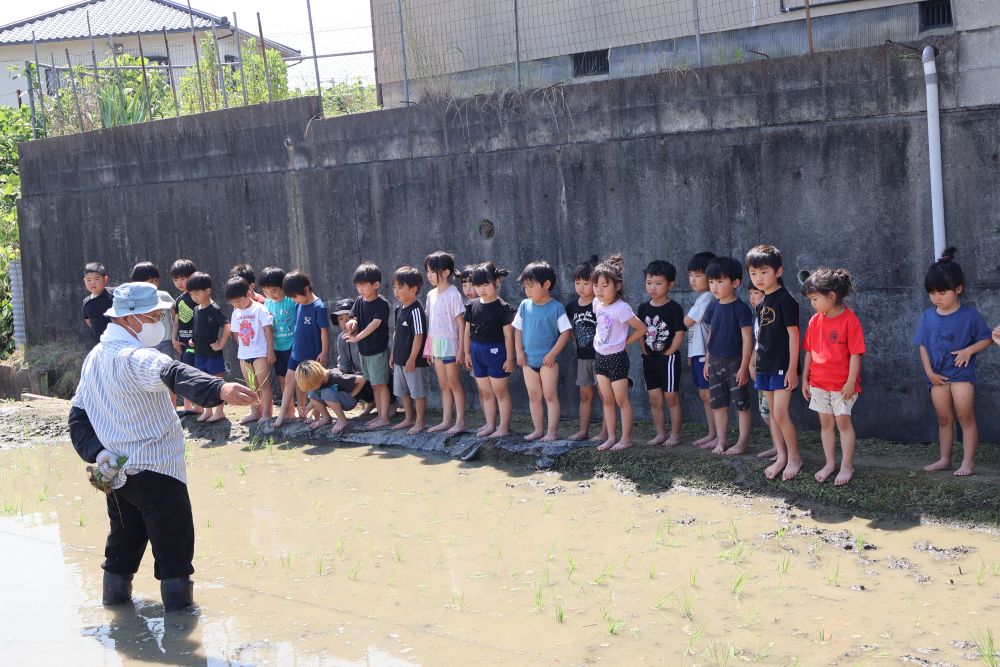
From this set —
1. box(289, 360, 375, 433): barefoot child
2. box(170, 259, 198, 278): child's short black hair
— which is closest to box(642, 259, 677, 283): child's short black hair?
box(289, 360, 375, 433): barefoot child

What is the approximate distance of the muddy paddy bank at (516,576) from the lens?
520 centimetres

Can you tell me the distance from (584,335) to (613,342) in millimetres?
430

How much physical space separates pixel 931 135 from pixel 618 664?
466 centimetres

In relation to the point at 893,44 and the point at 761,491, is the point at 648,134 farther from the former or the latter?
the point at 761,491

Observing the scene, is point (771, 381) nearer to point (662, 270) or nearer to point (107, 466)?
point (662, 270)

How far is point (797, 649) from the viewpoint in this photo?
4961 millimetres

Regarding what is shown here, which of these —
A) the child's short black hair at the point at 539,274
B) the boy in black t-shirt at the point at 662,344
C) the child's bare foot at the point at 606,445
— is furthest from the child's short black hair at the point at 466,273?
the child's bare foot at the point at 606,445

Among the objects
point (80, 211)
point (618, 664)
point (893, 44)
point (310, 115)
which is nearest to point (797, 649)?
point (618, 664)

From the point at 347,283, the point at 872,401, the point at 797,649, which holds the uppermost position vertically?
the point at 347,283

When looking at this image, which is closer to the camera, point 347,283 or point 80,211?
point 347,283

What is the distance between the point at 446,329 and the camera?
955 cm

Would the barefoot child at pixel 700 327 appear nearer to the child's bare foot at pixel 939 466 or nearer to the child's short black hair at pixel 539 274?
the child's short black hair at pixel 539 274

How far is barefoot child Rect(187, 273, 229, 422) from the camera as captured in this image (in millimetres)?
11023

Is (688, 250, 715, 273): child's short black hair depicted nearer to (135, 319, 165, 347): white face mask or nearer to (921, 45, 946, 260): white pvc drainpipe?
(921, 45, 946, 260): white pvc drainpipe
